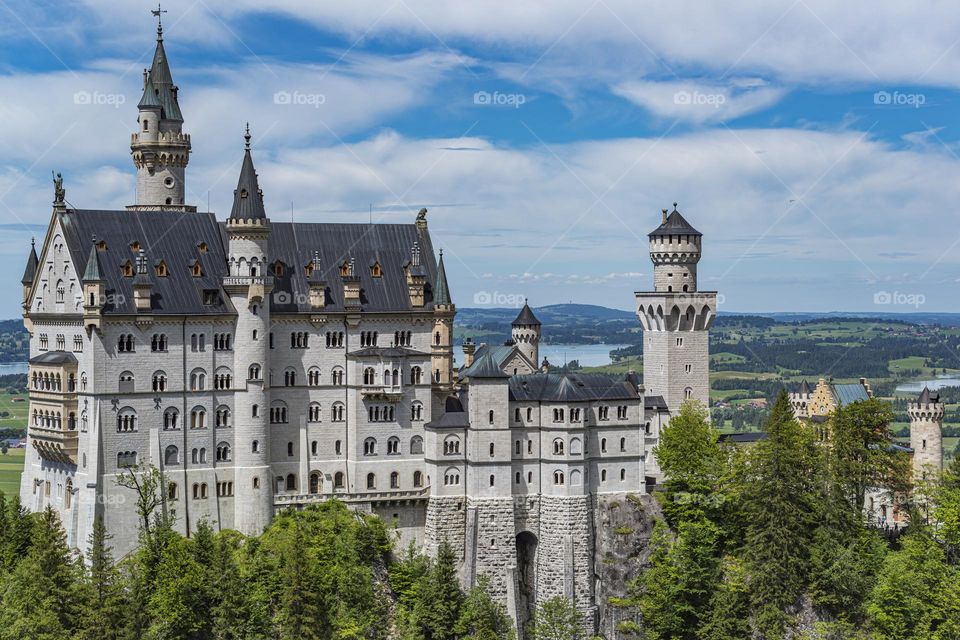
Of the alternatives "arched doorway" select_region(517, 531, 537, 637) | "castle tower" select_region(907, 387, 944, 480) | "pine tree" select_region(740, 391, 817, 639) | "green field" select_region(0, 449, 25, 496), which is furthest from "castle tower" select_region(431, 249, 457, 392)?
"green field" select_region(0, 449, 25, 496)

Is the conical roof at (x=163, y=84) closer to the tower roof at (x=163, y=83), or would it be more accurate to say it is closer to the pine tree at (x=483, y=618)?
the tower roof at (x=163, y=83)

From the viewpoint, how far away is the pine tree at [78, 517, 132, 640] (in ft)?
268

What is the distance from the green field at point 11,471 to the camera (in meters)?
157

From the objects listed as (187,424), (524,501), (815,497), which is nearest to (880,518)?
(815,497)

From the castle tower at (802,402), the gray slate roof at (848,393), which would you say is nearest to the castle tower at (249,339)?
the castle tower at (802,402)

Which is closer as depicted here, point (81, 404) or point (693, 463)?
point (81, 404)

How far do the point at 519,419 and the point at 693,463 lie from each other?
1387 centimetres

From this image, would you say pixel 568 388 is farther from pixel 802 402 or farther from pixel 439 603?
pixel 802 402

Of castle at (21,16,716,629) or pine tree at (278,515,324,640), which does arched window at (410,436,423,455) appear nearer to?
castle at (21,16,716,629)

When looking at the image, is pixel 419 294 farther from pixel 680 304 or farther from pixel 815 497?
pixel 815 497

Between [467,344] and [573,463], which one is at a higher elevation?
[467,344]

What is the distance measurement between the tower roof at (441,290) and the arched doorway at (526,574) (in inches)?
711

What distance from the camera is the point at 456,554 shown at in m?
95.1

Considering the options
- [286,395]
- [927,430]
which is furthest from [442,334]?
[927,430]
